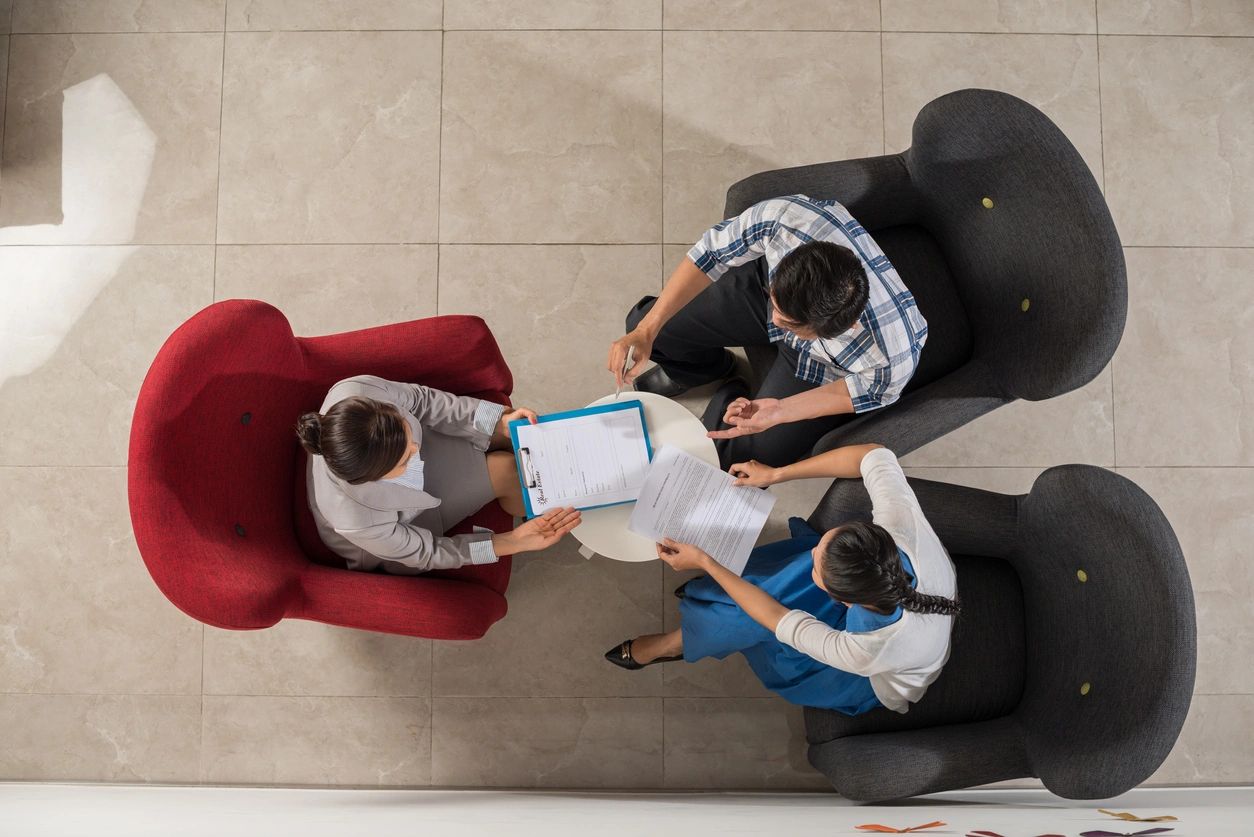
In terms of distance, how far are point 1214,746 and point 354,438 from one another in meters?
3.13

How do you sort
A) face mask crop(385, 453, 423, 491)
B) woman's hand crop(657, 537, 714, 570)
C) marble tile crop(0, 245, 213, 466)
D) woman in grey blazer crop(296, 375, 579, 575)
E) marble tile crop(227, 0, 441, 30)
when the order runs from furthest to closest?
marble tile crop(227, 0, 441, 30), marble tile crop(0, 245, 213, 466), woman's hand crop(657, 537, 714, 570), face mask crop(385, 453, 423, 491), woman in grey blazer crop(296, 375, 579, 575)

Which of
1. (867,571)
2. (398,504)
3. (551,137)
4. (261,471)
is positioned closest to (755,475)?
(867,571)

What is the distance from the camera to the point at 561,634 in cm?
280

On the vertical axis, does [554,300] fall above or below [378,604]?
above

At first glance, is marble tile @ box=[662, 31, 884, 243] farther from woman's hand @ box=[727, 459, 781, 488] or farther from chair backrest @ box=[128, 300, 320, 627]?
chair backrest @ box=[128, 300, 320, 627]

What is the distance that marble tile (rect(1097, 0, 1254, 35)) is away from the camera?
297 cm

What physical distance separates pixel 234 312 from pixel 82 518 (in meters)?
1.52

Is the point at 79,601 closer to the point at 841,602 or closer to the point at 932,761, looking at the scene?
the point at 841,602

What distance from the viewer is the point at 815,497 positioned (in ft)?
9.33

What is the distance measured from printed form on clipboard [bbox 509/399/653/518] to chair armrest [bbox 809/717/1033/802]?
0.94 m

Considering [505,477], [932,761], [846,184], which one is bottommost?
[932,761]

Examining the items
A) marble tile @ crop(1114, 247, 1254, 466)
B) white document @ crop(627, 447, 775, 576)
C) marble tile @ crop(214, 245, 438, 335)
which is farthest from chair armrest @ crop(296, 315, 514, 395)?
marble tile @ crop(1114, 247, 1254, 466)

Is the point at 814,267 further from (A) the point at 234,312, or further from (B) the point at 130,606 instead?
(B) the point at 130,606

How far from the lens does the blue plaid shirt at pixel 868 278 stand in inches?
75.3
